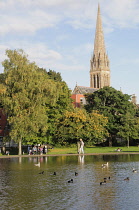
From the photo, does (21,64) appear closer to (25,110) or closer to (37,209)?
(25,110)

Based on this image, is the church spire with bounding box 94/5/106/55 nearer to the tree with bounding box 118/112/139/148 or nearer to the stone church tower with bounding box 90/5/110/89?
the stone church tower with bounding box 90/5/110/89

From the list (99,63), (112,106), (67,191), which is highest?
(99,63)

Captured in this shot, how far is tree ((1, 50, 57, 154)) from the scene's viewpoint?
52781 millimetres

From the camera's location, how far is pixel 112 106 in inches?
3469

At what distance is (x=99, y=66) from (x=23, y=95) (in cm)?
12052

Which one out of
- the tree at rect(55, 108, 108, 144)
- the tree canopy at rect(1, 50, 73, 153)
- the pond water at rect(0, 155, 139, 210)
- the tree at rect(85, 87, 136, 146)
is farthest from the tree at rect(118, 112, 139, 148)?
the pond water at rect(0, 155, 139, 210)

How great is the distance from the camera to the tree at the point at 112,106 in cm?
8362

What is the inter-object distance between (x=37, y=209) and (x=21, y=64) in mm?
41151

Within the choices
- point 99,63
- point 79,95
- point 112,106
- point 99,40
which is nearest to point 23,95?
point 112,106

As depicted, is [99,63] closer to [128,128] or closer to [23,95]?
[128,128]

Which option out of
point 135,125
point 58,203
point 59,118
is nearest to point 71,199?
point 58,203

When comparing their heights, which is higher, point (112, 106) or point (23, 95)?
point (112, 106)

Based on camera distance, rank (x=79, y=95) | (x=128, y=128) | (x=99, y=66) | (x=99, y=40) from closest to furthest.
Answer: (x=128, y=128) → (x=79, y=95) → (x=99, y=40) → (x=99, y=66)

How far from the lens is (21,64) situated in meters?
54.9
